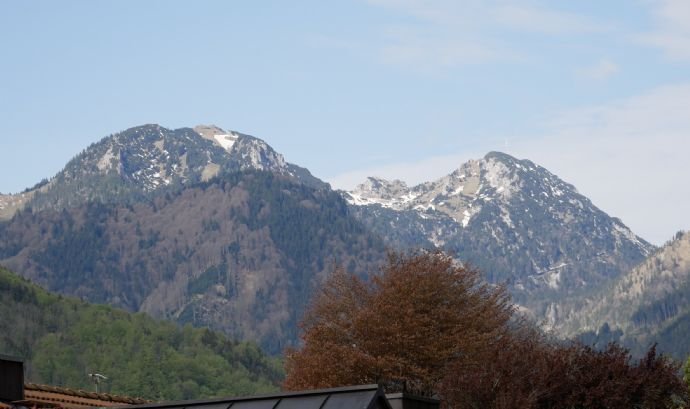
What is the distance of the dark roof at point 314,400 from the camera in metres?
22.4

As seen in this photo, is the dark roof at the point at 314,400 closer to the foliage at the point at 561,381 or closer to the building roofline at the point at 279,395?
the building roofline at the point at 279,395

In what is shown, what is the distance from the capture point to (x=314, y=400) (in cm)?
2314

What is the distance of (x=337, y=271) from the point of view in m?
81.0

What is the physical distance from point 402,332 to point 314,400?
44.2 metres

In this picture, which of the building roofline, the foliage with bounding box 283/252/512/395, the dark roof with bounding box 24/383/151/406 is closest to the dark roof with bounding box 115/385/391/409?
the building roofline

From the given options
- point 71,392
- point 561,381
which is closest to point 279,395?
point 71,392

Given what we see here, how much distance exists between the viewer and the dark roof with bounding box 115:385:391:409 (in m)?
22.4

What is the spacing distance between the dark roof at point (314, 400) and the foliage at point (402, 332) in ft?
127

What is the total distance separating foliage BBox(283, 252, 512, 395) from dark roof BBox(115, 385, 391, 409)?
1527 inches

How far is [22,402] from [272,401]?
27.7 ft

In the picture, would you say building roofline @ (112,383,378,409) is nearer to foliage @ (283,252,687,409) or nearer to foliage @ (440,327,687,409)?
foliage @ (440,327,687,409)

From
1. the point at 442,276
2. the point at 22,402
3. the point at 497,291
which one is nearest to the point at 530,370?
the point at 442,276

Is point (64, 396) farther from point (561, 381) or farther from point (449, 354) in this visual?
point (449, 354)

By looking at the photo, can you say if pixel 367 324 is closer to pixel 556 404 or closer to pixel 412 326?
pixel 412 326
